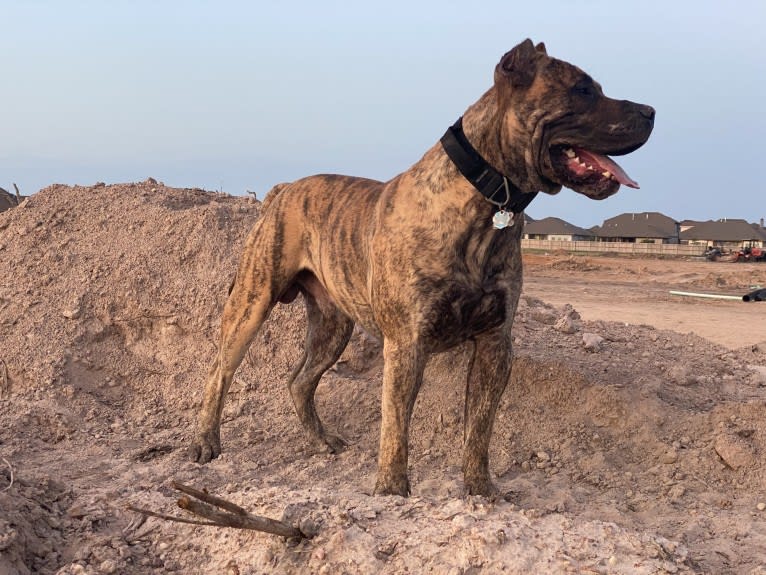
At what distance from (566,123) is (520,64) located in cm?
34

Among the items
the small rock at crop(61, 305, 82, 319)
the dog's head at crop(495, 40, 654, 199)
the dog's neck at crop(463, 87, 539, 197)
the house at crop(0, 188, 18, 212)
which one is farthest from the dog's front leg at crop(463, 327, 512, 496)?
the house at crop(0, 188, 18, 212)

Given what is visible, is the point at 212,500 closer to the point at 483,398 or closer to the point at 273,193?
the point at 483,398

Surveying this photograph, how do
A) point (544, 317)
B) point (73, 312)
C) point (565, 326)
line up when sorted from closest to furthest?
point (73, 312) < point (565, 326) < point (544, 317)

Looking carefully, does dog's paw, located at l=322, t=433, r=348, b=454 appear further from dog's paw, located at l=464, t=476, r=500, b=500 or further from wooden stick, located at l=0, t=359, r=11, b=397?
wooden stick, located at l=0, t=359, r=11, b=397

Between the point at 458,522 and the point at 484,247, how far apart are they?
133 cm

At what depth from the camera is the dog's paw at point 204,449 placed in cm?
549

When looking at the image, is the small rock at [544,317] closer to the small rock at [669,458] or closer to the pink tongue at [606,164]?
the small rock at [669,458]

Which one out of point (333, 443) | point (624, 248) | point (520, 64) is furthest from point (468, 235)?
point (624, 248)

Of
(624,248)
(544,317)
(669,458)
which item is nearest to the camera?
(669,458)

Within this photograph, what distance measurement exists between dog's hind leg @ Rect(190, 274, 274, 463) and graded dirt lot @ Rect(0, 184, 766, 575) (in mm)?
157

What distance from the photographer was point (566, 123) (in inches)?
141

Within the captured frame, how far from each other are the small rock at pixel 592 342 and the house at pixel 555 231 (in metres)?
41.9

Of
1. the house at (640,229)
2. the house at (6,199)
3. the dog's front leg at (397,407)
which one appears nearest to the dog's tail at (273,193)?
the dog's front leg at (397,407)

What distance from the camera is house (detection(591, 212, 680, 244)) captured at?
4675cm
